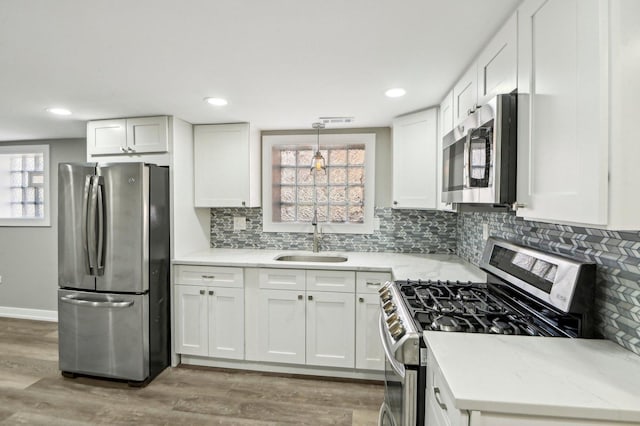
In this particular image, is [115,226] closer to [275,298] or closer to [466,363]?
[275,298]

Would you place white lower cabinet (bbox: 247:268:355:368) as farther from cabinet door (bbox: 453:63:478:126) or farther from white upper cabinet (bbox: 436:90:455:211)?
cabinet door (bbox: 453:63:478:126)

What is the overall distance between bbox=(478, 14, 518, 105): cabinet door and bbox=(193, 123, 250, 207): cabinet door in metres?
2.01

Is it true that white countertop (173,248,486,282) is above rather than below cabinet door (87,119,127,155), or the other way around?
below

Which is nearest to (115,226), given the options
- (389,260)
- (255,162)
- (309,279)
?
(255,162)

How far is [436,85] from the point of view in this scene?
1950mm

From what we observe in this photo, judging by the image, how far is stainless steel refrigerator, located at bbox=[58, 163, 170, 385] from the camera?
2.36m

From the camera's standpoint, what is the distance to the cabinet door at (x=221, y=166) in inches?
114

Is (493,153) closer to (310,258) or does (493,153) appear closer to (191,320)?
(310,258)

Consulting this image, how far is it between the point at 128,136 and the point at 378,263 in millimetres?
2357

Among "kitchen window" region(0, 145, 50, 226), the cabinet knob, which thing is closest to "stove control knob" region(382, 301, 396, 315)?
the cabinet knob

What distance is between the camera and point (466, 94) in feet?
5.57

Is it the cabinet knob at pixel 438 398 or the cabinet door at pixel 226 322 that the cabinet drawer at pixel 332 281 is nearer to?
the cabinet door at pixel 226 322

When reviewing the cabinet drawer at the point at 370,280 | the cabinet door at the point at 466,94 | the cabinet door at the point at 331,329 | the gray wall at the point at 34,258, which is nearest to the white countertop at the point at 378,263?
the cabinet drawer at the point at 370,280

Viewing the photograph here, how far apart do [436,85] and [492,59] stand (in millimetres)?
605
